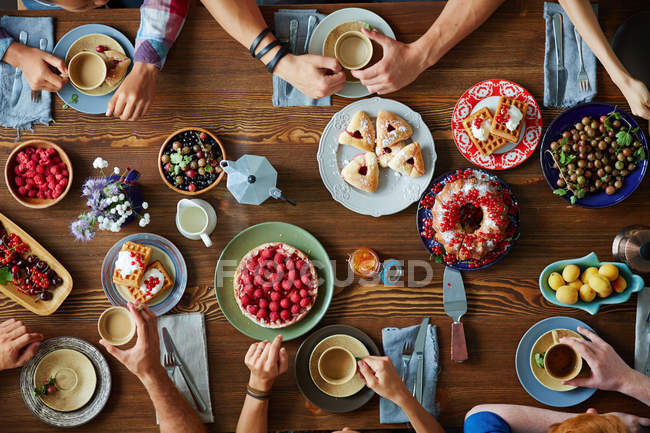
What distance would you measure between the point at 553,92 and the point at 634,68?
12.6 inches

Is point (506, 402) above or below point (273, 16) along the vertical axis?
below

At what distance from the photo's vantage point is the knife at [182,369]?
1.90 metres

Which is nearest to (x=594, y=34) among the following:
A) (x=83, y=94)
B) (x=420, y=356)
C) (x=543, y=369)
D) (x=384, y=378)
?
(x=543, y=369)

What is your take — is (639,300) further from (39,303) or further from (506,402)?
(39,303)

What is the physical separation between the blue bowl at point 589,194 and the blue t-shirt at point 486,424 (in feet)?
2.99

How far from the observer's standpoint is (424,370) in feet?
6.32

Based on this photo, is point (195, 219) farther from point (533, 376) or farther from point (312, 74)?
point (533, 376)

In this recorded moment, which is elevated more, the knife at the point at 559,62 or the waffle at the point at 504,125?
the knife at the point at 559,62

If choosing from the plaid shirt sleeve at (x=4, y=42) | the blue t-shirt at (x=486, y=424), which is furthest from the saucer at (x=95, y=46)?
the blue t-shirt at (x=486, y=424)

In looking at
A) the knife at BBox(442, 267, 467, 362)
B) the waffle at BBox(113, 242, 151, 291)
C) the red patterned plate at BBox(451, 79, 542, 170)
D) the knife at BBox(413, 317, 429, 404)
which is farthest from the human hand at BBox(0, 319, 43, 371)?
the red patterned plate at BBox(451, 79, 542, 170)

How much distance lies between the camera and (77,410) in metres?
1.90

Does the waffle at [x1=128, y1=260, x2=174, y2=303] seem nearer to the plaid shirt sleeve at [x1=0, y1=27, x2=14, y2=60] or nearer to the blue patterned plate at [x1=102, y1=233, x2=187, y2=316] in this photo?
the blue patterned plate at [x1=102, y1=233, x2=187, y2=316]

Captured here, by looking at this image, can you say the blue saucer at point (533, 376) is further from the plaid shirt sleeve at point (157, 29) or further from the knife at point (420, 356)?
the plaid shirt sleeve at point (157, 29)

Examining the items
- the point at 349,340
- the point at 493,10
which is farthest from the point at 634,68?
the point at 349,340
